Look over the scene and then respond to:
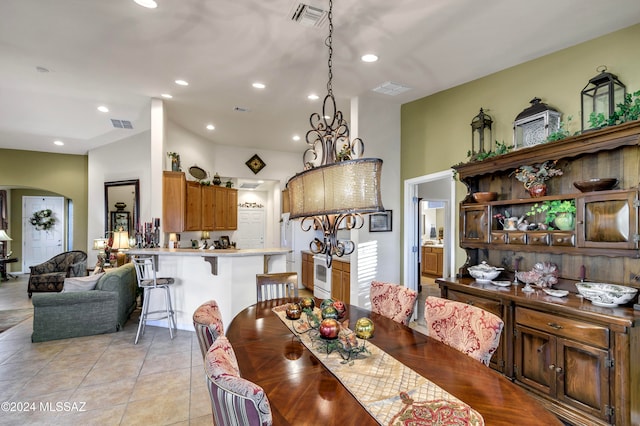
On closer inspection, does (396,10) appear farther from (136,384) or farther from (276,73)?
(136,384)

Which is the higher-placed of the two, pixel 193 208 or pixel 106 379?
pixel 193 208

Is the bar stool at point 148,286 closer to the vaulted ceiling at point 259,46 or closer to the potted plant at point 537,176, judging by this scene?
the vaulted ceiling at point 259,46

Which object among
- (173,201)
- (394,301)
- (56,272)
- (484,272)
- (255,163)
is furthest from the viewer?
(255,163)

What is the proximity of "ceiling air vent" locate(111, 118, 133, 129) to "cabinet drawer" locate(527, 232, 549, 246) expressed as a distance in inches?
257

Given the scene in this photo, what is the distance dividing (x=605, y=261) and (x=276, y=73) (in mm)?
3701

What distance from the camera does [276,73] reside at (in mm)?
3695

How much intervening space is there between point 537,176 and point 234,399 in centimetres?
315

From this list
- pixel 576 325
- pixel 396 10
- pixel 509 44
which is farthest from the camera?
pixel 509 44

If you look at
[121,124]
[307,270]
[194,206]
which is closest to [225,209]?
[194,206]

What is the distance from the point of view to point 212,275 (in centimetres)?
418

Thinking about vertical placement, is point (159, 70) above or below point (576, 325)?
above

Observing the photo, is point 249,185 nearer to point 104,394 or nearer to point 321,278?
point 321,278

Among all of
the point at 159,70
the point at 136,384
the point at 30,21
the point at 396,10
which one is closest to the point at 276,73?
the point at 159,70

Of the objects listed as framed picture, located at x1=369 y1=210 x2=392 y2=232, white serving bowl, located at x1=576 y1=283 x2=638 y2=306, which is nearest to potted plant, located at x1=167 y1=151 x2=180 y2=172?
→ framed picture, located at x1=369 y1=210 x2=392 y2=232
